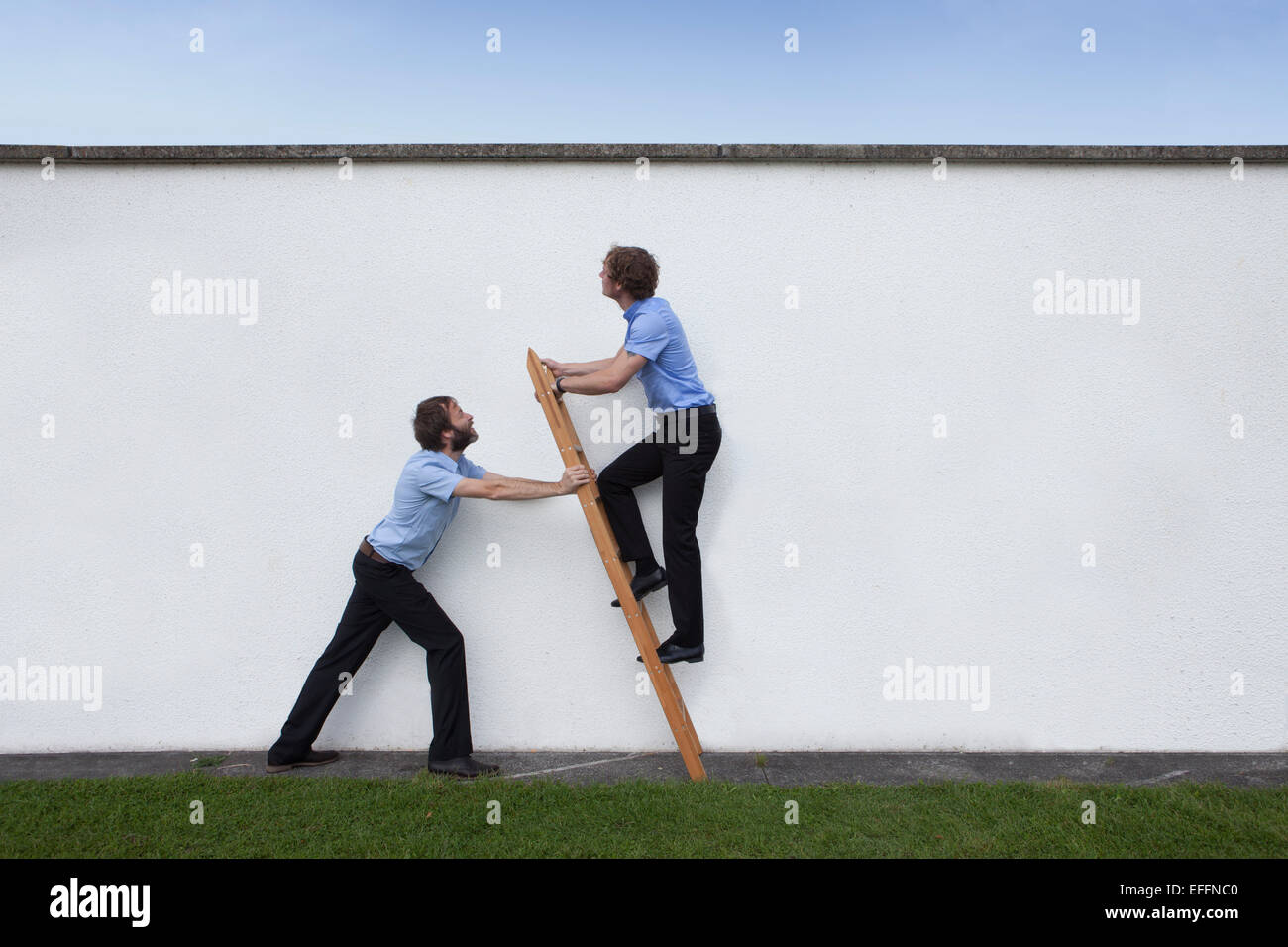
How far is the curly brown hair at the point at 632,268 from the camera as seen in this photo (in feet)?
13.2

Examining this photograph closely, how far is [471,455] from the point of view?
4.48m

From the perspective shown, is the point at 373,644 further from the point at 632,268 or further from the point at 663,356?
the point at 632,268

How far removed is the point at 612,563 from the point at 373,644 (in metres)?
1.31

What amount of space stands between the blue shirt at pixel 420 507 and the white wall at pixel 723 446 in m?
0.30

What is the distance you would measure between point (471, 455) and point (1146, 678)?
3752 mm

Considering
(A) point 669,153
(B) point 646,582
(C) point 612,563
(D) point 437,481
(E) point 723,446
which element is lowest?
(B) point 646,582

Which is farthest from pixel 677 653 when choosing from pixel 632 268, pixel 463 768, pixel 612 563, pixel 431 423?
pixel 632 268

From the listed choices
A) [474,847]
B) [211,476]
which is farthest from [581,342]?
[474,847]

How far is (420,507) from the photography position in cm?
409

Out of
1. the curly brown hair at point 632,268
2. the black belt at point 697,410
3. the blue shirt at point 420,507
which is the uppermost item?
the curly brown hair at point 632,268

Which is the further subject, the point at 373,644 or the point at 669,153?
the point at 669,153

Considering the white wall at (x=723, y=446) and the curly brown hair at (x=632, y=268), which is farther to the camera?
the white wall at (x=723, y=446)

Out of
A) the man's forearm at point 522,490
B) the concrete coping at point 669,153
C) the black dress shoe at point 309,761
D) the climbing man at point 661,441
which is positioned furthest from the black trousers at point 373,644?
the concrete coping at point 669,153

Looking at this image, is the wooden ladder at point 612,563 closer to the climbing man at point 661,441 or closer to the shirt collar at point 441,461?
the climbing man at point 661,441
